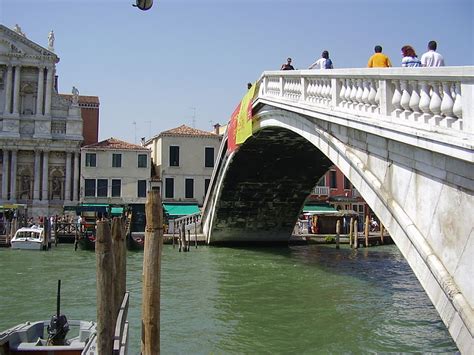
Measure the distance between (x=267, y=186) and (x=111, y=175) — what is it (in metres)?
9.53

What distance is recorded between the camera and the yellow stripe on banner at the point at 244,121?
10.5 m

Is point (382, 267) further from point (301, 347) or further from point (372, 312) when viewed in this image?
point (301, 347)

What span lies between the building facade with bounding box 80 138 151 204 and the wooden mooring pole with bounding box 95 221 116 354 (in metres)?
18.3

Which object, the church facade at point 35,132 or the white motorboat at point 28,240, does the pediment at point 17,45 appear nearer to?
the church facade at point 35,132

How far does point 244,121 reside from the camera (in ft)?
36.3

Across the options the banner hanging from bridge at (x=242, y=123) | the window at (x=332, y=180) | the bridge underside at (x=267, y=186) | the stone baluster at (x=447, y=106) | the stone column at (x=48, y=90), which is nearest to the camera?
the stone baluster at (x=447, y=106)

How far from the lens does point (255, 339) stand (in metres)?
6.00

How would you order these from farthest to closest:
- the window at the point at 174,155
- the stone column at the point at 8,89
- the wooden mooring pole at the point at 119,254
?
1. the window at the point at 174,155
2. the stone column at the point at 8,89
3. the wooden mooring pole at the point at 119,254

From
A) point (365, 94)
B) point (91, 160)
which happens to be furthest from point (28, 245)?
point (365, 94)

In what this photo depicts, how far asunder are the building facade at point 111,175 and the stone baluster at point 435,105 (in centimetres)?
1920

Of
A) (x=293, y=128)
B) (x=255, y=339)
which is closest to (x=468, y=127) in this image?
(x=255, y=339)

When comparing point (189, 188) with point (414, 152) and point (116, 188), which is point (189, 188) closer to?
point (116, 188)

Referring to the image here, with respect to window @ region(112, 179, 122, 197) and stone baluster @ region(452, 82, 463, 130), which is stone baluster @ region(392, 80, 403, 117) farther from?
window @ region(112, 179, 122, 197)

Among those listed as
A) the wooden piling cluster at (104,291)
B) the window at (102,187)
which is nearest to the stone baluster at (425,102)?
the wooden piling cluster at (104,291)
